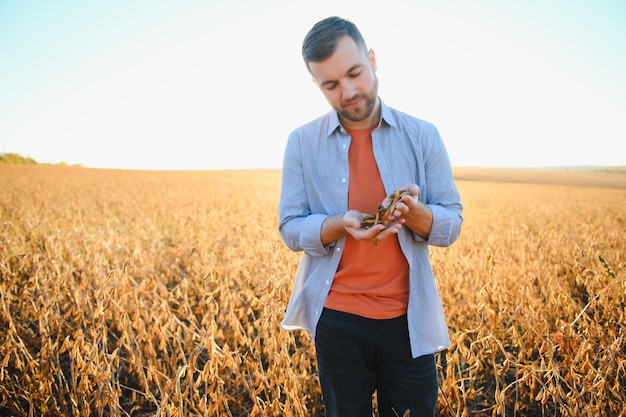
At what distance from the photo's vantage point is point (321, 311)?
5.33 ft

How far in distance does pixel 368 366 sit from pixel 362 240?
1.81 feet

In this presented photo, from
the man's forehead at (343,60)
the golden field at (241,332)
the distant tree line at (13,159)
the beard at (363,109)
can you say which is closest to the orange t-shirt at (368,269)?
the beard at (363,109)

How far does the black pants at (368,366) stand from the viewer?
1575 millimetres

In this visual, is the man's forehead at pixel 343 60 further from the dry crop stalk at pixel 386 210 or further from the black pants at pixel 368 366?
the black pants at pixel 368 366

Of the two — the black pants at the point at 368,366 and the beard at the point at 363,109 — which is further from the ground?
the beard at the point at 363,109

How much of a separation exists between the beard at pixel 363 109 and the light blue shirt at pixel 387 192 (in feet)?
0.25

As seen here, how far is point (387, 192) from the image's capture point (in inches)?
63.1

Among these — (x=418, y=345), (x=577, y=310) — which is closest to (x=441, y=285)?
(x=577, y=310)

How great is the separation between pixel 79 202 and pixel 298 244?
13.3m

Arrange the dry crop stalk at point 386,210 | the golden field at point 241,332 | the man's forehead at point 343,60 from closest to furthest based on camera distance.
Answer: the dry crop stalk at point 386,210 → the man's forehead at point 343,60 → the golden field at point 241,332

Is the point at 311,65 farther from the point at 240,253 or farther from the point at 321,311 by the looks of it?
the point at 240,253

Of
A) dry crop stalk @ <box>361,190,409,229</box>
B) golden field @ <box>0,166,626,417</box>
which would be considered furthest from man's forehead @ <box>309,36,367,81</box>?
golden field @ <box>0,166,626,417</box>

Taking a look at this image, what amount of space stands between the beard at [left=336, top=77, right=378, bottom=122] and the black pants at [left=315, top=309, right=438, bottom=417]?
795 millimetres

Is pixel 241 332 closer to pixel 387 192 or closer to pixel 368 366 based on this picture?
pixel 368 366
